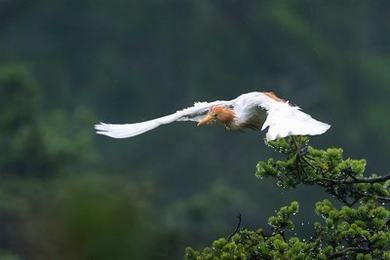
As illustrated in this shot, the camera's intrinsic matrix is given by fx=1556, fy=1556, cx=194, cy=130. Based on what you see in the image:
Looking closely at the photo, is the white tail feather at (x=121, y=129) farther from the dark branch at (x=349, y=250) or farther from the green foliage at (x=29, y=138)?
the green foliage at (x=29, y=138)

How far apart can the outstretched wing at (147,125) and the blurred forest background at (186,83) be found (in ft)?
30.8

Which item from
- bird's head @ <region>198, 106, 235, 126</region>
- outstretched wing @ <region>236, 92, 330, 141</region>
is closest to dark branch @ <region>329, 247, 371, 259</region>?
outstretched wing @ <region>236, 92, 330, 141</region>

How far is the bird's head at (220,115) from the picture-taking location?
717 centimetres

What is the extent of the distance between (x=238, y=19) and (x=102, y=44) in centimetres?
241

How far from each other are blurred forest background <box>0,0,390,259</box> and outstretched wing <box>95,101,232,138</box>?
30.8 feet

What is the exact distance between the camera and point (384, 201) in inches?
229

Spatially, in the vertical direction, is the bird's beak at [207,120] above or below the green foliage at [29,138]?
below

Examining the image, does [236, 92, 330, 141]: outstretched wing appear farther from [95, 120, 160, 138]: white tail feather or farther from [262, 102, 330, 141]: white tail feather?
[95, 120, 160, 138]: white tail feather

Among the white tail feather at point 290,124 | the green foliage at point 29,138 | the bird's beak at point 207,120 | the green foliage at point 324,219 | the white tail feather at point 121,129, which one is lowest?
the green foliage at point 324,219

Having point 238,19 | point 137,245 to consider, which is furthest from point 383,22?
point 137,245

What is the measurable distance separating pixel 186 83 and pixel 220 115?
17995 mm

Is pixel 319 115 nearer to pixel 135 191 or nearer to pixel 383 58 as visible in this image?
pixel 383 58

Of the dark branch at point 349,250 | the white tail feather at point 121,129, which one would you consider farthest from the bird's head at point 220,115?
the dark branch at point 349,250

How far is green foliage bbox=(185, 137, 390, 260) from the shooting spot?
5.52 metres
